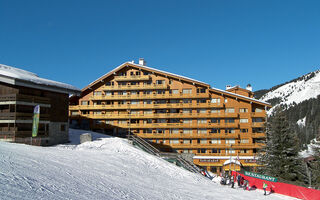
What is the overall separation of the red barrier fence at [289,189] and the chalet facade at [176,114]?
66.5 ft

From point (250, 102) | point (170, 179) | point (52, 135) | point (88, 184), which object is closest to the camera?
point (88, 184)

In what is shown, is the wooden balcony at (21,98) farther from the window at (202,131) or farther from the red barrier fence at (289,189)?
the window at (202,131)

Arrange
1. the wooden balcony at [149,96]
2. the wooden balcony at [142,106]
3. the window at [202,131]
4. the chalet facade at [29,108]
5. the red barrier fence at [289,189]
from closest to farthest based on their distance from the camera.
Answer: the red barrier fence at [289,189], the chalet facade at [29,108], the wooden balcony at [142,106], the window at [202,131], the wooden balcony at [149,96]

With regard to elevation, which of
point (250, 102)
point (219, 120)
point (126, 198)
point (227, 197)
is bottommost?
point (227, 197)

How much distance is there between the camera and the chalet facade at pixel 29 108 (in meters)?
31.5

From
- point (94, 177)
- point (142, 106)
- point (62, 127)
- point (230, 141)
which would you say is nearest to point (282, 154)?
point (230, 141)

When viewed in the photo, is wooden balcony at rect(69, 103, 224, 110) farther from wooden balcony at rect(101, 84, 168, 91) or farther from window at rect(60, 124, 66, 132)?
window at rect(60, 124, 66, 132)

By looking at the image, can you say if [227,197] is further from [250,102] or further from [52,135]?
[250,102]

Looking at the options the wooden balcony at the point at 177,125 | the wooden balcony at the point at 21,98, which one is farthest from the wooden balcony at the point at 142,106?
the wooden balcony at the point at 21,98

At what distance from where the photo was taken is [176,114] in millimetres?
56844

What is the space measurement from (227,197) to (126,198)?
397 inches

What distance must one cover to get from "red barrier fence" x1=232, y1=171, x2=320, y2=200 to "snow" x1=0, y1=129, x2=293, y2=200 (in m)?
0.99

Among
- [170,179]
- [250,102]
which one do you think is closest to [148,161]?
[170,179]

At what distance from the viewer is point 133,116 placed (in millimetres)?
57781
